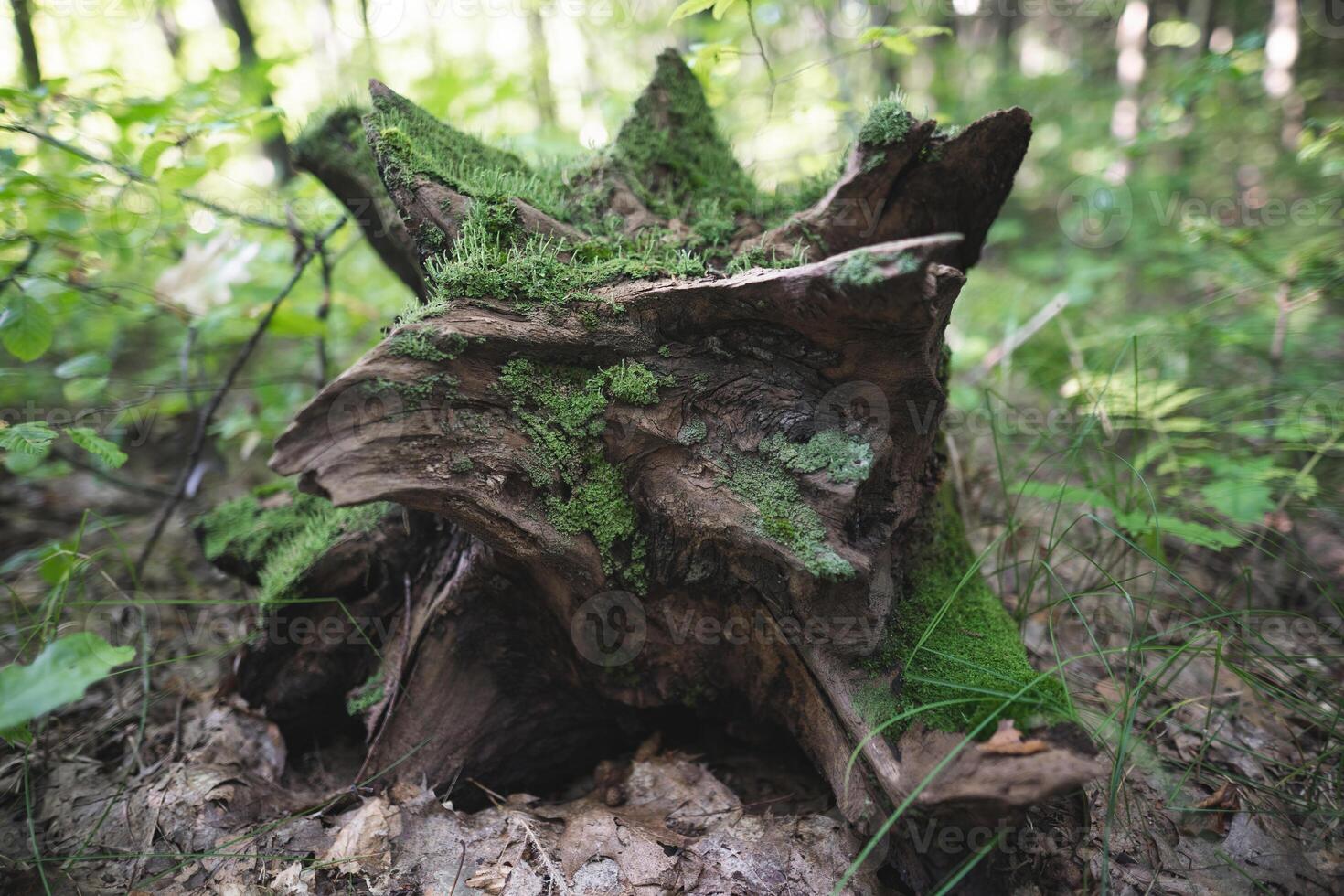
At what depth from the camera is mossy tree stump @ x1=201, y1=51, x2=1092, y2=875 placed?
1.79 metres

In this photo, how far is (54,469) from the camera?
11.7 ft

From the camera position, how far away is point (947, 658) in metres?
1.91

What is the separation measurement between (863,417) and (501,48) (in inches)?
350

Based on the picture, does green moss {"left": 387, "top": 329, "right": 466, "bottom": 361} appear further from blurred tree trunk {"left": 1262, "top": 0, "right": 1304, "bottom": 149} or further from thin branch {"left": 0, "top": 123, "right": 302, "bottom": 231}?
blurred tree trunk {"left": 1262, "top": 0, "right": 1304, "bottom": 149}

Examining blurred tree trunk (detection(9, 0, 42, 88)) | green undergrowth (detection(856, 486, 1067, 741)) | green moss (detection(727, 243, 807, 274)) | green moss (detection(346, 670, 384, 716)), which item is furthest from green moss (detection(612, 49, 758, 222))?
blurred tree trunk (detection(9, 0, 42, 88))

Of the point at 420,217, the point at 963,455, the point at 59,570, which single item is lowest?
the point at 963,455

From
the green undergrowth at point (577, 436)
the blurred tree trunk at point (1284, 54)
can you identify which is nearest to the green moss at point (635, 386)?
the green undergrowth at point (577, 436)

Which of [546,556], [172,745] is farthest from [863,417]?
[172,745]

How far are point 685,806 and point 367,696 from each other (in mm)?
1233

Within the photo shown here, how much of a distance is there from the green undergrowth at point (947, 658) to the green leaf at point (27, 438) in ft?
9.20

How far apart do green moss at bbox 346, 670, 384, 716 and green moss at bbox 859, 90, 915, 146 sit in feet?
8.54

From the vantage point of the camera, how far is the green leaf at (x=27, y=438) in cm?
210

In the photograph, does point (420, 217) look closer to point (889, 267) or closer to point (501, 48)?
point (889, 267)

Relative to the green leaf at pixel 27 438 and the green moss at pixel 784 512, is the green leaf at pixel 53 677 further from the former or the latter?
the green moss at pixel 784 512
